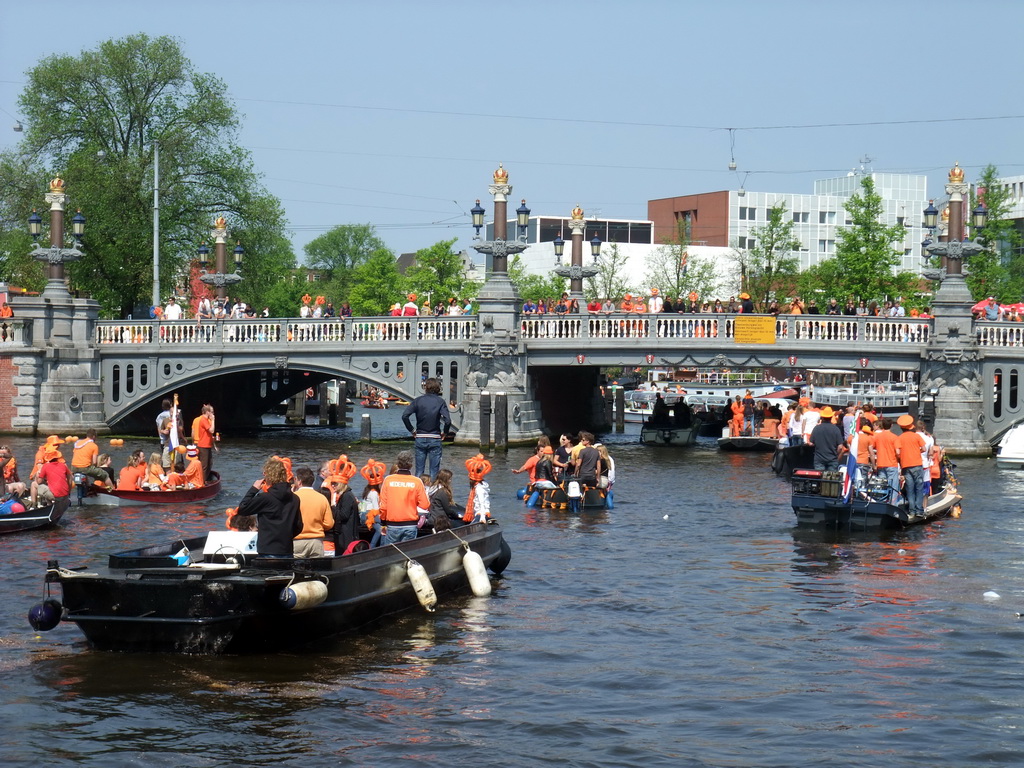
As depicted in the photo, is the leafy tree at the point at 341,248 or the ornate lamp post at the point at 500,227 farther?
the leafy tree at the point at 341,248

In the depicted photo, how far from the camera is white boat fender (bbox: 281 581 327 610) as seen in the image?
14422 mm

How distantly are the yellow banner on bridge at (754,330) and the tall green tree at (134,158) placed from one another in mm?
25977

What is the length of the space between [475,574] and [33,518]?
9759 mm

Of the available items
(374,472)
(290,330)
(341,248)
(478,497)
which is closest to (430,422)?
(478,497)

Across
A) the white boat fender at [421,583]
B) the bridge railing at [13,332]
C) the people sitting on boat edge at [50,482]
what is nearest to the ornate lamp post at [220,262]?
the bridge railing at [13,332]

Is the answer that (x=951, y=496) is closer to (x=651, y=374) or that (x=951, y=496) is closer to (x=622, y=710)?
(x=622, y=710)

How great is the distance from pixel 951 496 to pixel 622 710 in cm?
1561

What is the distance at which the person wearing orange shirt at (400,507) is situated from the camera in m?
18.0

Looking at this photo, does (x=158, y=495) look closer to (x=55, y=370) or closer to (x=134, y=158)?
(x=55, y=370)

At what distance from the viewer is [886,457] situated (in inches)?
957

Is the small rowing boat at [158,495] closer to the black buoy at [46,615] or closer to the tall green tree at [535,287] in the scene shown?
the black buoy at [46,615]

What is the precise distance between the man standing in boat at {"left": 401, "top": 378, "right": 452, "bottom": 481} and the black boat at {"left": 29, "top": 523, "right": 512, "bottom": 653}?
362 inches

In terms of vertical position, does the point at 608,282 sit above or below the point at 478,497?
above

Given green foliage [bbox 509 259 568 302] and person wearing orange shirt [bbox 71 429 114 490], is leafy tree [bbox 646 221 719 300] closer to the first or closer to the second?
Result: green foliage [bbox 509 259 568 302]
